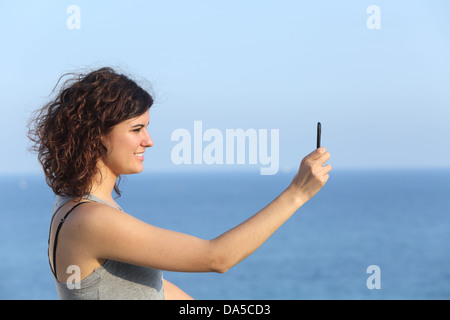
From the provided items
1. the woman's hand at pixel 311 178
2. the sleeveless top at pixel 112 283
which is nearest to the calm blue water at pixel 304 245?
the sleeveless top at pixel 112 283

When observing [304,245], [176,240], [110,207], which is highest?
[110,207]

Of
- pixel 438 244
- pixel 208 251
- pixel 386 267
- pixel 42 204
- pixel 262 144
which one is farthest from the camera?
pixel 42 204

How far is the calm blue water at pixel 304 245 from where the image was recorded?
37031 mm

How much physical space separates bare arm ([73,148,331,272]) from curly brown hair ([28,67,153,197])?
20 centimetres

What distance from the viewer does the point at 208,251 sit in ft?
6.37

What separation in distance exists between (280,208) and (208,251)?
0.26m

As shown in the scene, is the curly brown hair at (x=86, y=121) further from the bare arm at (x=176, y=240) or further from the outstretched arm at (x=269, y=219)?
the outstretched arm at (x=269, y=219)

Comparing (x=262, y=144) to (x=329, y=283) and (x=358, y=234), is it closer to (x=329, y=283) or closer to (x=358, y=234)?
(x=329, y=283)

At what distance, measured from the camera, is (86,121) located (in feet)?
7.01

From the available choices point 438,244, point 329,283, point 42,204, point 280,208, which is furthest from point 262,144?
point 42,204

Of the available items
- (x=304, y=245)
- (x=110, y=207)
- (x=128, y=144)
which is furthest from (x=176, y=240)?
(x=304, y=245)

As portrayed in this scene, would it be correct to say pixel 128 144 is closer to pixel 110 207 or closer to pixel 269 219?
pixel 110 207

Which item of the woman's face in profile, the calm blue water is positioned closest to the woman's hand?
the woman's face in profile

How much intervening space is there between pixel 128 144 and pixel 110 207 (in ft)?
0.85
